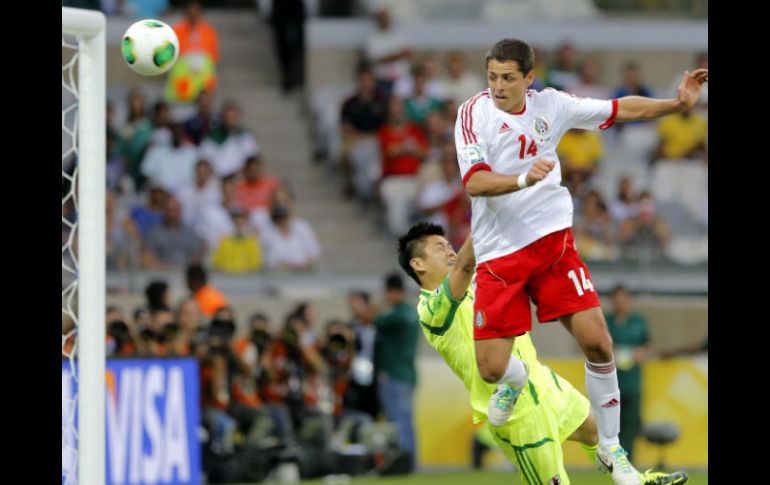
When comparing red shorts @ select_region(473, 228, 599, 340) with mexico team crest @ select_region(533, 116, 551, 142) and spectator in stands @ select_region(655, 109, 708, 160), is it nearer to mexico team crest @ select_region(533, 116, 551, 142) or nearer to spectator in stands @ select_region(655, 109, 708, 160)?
mexico team crest @ select_region(533, 116, 551, 142)

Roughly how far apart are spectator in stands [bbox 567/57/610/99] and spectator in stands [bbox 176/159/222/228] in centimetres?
490

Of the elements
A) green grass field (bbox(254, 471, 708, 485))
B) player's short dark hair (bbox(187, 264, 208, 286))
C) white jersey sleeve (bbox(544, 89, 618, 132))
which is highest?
white jersey sleeve (bbox(544, 89, 618, 132))

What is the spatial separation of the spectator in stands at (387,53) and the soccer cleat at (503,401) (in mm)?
10921

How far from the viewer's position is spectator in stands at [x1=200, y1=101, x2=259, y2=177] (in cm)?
1722

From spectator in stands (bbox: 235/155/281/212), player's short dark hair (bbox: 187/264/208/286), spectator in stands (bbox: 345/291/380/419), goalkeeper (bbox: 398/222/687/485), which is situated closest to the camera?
goalkeeper (bbox: 398/222/687/485)

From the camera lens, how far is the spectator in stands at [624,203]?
17234mm

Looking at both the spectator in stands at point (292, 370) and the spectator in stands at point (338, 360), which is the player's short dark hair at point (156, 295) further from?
the spectator in stands at point (338, 360)

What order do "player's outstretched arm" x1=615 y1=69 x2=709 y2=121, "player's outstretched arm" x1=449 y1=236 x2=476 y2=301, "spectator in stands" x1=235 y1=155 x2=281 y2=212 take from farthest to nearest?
"spectator in stands" x1=235 y1=155 x2=281 y2=212 < "player's outstretched arm" x1=449 y1=236 x2=476 y2=301 < "player's outstretched arm" x1=615 y1=69 x2=709 y2=121

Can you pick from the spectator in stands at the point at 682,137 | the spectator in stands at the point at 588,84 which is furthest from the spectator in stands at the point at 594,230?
the spectator in stands at the point at 588,84

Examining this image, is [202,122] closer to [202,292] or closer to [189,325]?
[202,292]

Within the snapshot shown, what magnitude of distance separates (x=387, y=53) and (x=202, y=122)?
2810 millimetres

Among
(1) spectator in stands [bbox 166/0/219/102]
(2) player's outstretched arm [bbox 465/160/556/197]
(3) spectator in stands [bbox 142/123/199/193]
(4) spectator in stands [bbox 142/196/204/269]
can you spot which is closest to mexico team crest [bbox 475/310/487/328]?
(2) player's outstretched arm [bbox 465/160/556/197]
